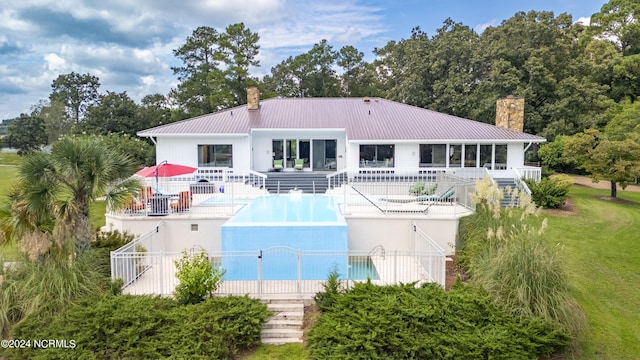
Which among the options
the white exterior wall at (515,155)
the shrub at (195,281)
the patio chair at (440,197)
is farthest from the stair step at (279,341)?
the white exterior wall at (515,155)

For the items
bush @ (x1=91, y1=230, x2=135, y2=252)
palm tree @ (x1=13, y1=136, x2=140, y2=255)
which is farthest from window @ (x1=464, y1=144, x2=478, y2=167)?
palm tree @ (x1=13, y1=136, x2=140, y2=255)

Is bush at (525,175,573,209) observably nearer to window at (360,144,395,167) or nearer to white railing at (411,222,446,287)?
window at (360,144,395,167)

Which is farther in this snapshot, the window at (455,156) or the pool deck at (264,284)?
the window at (455,156)

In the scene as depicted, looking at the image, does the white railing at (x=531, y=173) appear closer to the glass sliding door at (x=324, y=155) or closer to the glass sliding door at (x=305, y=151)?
the glass sliding door at (x=324, y=155)

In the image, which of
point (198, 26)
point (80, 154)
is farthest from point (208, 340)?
point (198, 26)

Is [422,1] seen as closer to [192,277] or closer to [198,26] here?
[192,277]
